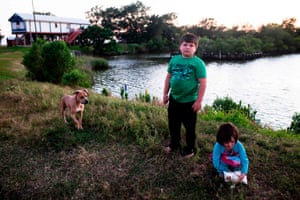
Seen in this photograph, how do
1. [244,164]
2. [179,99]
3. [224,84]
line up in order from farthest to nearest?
[224,84] → [179,99] → [244,164]

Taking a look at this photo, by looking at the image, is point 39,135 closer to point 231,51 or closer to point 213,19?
point 231,51

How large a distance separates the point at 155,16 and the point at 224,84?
5589cm

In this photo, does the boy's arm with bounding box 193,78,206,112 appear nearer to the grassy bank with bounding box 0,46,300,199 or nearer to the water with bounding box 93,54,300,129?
the grassy bank with bounding box 0,46,300,199

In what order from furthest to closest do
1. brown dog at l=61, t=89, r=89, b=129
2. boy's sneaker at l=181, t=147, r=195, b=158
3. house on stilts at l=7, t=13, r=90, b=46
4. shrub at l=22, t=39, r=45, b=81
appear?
1. house on stilts at l=7, t=13, r=90, b=46
2. shrub at l=22, t=39, r=45, b=81
3. brown dog at l=61, t=89, r=89, b=129
4. boy's sneaker at l=181, t=147, r=195, b=158

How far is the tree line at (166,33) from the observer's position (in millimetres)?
56719

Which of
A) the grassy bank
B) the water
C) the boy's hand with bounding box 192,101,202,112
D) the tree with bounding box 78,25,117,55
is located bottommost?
the water

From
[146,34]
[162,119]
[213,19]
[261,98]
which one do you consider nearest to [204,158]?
[162,119]

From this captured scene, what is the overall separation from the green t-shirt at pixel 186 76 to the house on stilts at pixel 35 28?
1710 inches

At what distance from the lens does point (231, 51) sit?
48.5 metres

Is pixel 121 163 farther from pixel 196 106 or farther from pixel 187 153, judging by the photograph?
pixel 196 106

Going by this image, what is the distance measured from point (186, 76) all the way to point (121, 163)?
5.39ft

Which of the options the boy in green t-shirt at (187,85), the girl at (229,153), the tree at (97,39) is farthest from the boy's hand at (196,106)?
the tree at (97,39)

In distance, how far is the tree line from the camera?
56719mm

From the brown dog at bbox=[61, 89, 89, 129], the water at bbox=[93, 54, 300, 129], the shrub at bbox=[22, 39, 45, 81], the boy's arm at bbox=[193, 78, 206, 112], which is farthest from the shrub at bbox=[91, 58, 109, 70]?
the boy's arm at bbox=[193, 78, 206, 112]
